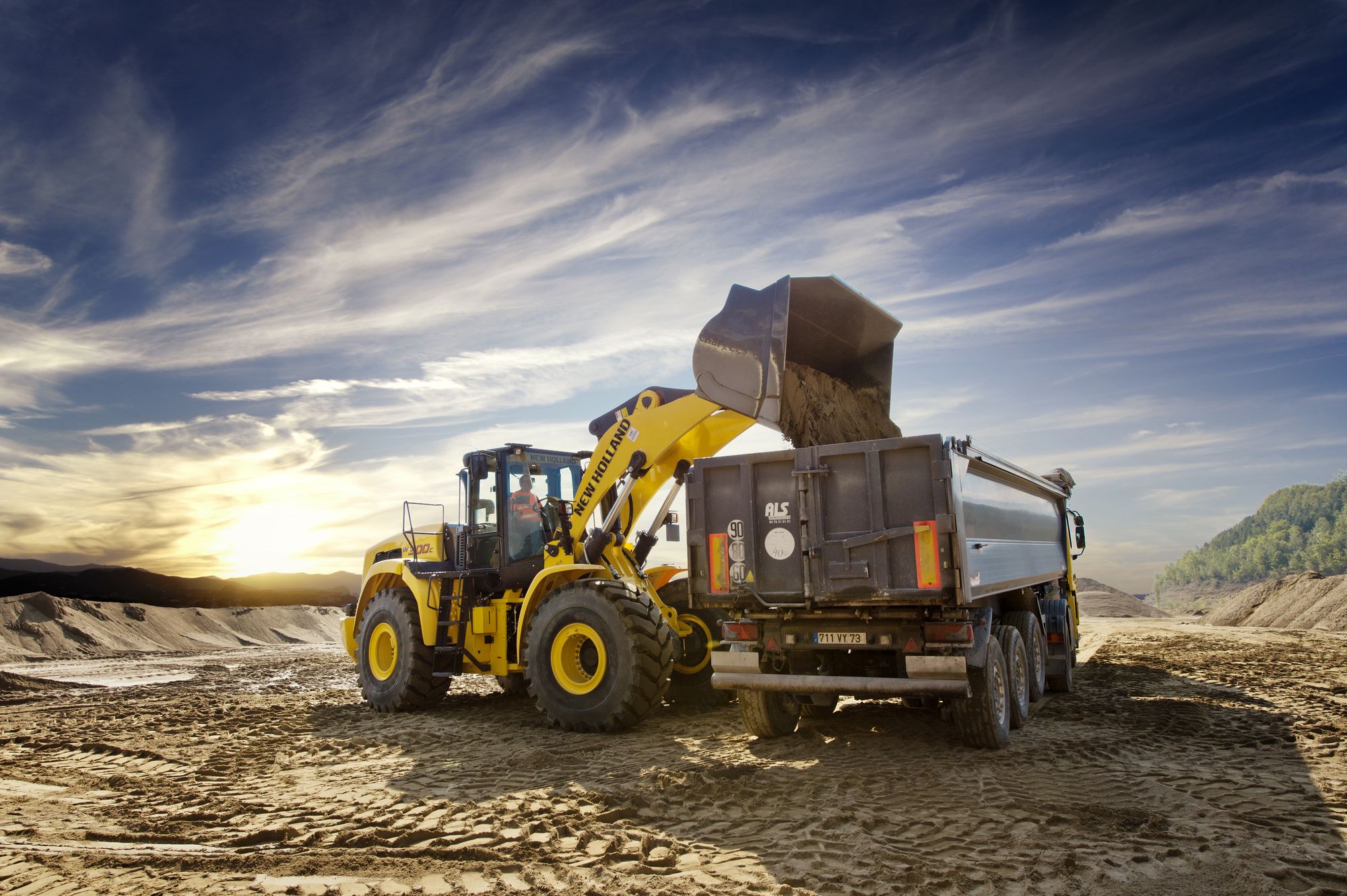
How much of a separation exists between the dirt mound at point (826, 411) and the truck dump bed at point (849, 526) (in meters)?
0.70

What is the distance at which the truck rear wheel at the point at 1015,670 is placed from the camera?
807cm

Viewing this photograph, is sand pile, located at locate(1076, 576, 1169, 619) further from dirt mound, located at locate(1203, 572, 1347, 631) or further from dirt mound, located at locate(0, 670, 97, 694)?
dirt mound, located at locate(0, 670, 97, 694)

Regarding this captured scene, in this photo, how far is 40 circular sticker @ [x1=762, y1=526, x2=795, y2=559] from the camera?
7.53m

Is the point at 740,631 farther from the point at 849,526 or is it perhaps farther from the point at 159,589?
the point at 159,589

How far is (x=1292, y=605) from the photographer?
2811cm

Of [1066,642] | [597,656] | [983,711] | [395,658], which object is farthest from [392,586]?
[1066,642]

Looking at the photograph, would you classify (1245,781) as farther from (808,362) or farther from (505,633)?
(505,633)

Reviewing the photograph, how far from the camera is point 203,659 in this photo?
68.6ft

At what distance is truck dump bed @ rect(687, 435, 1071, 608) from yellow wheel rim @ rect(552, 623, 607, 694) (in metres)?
1.57

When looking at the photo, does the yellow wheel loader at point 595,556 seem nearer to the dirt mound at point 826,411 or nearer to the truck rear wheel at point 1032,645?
the dirt mound at point 826,411

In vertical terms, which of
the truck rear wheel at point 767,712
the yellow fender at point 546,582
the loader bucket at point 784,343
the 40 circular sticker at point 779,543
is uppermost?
the loader bucket at point 784,343

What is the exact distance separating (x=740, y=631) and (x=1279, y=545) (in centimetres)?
11441

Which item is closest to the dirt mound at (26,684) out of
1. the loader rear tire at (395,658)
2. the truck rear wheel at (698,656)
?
the loader rear tire at (395,658)

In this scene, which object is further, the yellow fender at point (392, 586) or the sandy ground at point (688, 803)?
the yellow fender at point (392, 586)
